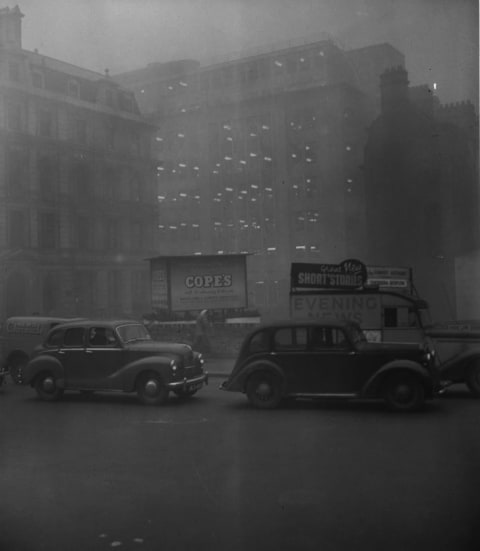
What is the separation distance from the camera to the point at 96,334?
14.6 feet

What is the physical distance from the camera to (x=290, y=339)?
15.4 feet

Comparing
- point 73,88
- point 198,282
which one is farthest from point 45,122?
point 198,282

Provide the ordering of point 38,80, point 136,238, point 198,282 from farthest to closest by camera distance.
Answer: point 198,282, point 136,238, point 38,80

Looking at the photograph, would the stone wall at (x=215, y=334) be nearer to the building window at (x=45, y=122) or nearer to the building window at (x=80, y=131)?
the building window at (x=80, y=131)

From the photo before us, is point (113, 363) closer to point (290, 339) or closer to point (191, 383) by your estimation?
point (191, 383)

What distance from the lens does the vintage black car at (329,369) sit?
443cm

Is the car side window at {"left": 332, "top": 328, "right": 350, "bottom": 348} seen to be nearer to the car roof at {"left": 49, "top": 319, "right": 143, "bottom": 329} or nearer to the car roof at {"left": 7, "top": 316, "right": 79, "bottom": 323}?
the car roof at {"left": 49, "top": 319, "right": 143, "bottom": 329}

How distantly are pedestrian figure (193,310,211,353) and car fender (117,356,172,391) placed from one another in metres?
0.59

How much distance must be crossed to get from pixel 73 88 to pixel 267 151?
1.18 m

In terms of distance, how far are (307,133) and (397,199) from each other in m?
0.66

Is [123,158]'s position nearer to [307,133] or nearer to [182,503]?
[307,133]

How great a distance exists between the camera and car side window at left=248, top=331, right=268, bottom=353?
4.42 meters

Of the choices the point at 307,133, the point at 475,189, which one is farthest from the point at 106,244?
the point at 475,189

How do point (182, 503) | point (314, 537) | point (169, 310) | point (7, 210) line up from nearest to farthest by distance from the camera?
point (314, 537), point (182, 503), point (7, 210), point (169, 310)
